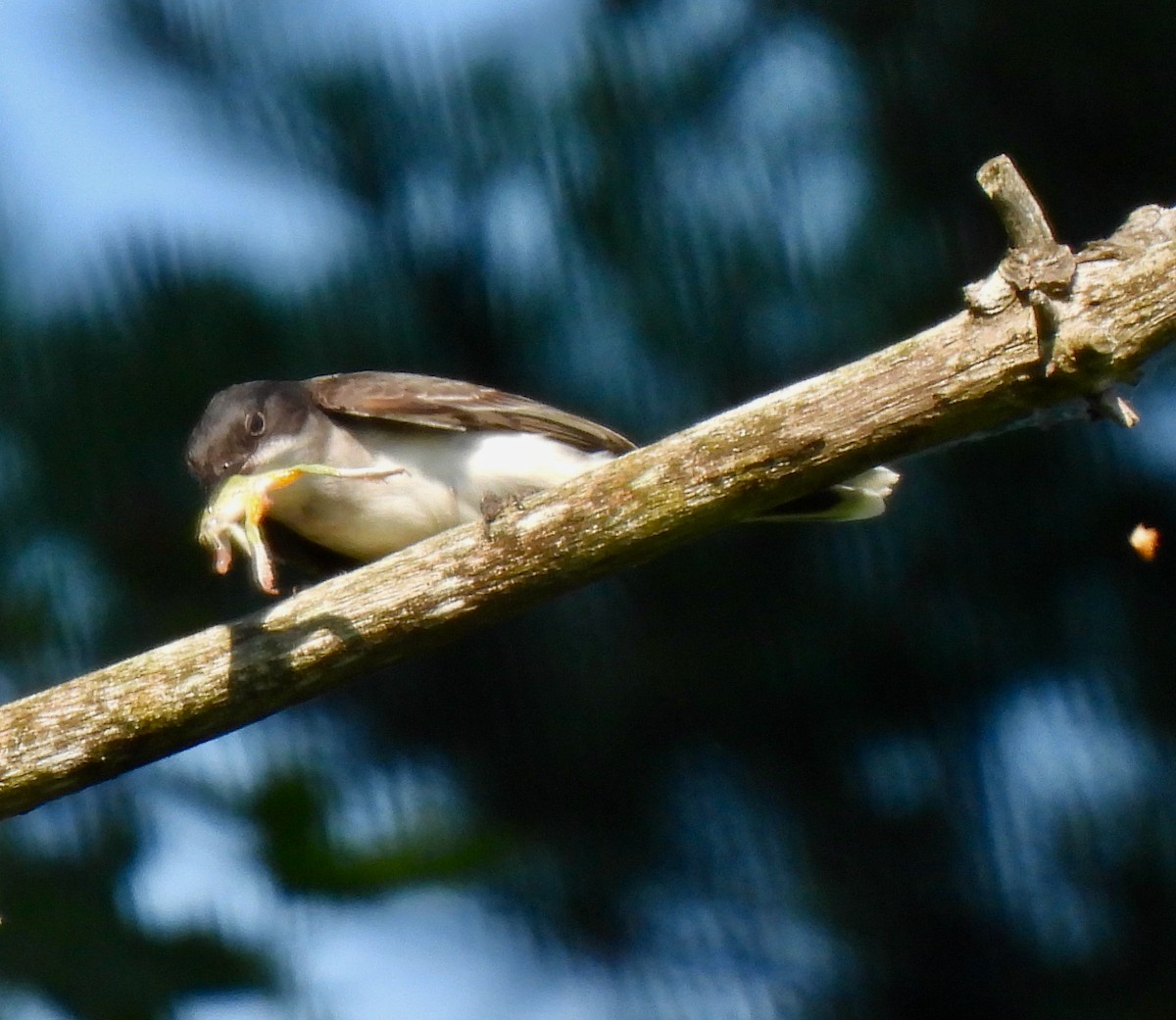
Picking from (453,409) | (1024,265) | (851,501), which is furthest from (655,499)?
(453,409)

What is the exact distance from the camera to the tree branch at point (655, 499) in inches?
71.1

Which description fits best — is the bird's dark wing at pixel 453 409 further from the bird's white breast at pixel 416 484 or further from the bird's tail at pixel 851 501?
the bird's tail at pixel 851 501

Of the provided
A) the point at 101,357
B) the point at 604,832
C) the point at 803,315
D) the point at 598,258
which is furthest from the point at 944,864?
the point at 101,357

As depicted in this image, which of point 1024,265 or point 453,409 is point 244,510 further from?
point 1024,265

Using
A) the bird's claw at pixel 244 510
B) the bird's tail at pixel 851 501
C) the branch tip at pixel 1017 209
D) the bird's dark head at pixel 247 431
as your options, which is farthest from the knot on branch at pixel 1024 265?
the bird's dark head at pixel 247 431

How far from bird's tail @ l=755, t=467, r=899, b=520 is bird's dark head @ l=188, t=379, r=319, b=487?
863 mm

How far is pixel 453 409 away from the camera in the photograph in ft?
9.61

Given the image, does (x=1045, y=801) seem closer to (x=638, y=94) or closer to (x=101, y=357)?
(x=638, y=94)

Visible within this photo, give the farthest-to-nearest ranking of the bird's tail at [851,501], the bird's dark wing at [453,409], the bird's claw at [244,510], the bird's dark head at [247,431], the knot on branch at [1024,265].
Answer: the bird's dark wing at [453,409], the bird's dark head at [247,431], the bird's tail at [851,501], the bird's claw at [244,510], the knot on branch at [1024,265]

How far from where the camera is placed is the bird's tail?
8.32ft

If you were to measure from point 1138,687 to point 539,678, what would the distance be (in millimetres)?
1070

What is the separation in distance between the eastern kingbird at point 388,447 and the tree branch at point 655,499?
77cm

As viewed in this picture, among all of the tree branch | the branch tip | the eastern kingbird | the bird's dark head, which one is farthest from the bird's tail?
the bird's dark head

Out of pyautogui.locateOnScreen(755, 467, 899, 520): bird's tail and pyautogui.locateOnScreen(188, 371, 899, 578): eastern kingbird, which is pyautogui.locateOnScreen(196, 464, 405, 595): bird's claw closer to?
pyautogui.locateOnScreen(188, 371, 899, 578): eastern kingbird
